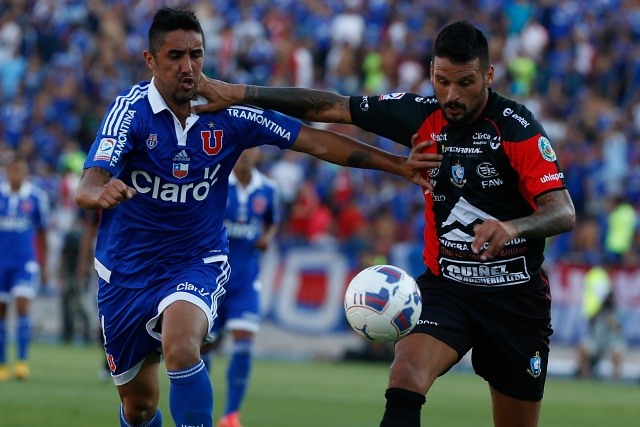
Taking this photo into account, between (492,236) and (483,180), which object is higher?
(483,180)

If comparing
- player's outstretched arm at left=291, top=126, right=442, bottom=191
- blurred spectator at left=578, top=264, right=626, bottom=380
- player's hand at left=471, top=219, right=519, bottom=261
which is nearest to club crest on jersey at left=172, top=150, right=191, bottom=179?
player's outstretched arm at left=291, top=126, right=442, bottom=191

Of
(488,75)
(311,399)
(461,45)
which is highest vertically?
(461,45)

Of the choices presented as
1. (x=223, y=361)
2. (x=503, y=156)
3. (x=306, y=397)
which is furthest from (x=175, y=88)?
(x=223, y=361)

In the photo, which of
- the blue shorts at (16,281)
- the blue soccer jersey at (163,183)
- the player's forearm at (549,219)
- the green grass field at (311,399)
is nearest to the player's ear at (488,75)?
the player's forearm at (549,219)

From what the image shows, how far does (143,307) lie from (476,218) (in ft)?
6.58

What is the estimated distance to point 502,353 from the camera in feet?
23.5

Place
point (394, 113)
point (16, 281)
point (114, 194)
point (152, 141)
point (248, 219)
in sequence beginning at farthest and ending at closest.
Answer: point (16, 281) < point (248, 219) < point (394, 113) < point (152, 141) < point (114, 194)

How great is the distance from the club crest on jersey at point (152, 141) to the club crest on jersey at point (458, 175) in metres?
1.73

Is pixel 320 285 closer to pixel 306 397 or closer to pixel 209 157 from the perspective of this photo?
pixel 306 397

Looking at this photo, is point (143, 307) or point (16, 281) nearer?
point (143, 307)

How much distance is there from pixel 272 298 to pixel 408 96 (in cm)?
1317

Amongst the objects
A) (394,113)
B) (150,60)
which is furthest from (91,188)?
Answer: (394,113)

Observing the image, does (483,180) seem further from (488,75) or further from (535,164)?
(488,75)

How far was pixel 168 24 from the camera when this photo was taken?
729 cm
